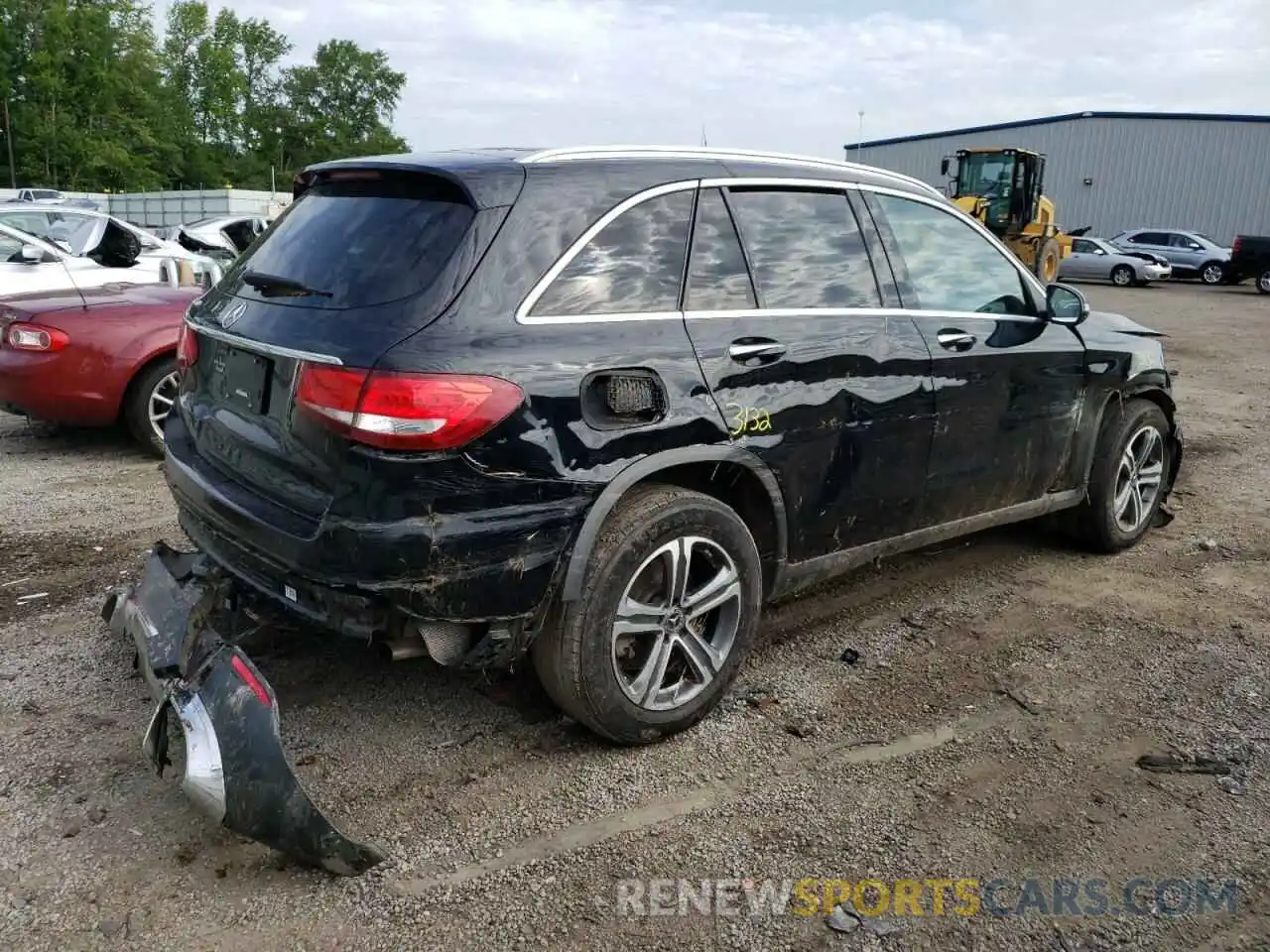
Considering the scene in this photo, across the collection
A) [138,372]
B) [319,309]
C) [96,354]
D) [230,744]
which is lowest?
[230,744]

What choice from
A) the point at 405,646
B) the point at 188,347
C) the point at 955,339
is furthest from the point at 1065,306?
the point at 188,347

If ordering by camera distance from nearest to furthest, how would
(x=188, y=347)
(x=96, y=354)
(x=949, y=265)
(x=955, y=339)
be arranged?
1. (x=188, y=347)
2. (x=955, y=339)
3. (x=949, y=265)
4. (x=96, y=354)

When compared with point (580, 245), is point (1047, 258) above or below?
above

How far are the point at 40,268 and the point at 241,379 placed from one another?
281 inches

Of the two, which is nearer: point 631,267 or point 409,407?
point 409,407

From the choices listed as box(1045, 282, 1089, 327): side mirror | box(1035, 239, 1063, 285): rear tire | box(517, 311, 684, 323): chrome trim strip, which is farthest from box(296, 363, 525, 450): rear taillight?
box(1035, 239, 1063, 285): rear tire

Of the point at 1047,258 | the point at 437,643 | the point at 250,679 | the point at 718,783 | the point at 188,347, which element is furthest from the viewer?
the point at 1047,258

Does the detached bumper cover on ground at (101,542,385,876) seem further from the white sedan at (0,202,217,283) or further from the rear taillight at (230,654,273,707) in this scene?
the white sedan at (0,202,217,283)

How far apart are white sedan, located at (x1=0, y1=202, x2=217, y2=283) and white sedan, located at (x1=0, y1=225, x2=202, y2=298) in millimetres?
455

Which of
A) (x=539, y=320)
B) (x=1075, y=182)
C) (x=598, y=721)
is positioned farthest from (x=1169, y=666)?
(x=1075, y=182)

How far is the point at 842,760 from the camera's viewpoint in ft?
10.8

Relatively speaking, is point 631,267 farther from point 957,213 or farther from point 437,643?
point 957,213

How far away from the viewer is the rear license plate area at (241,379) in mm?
3053

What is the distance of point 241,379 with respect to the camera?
3172mm
